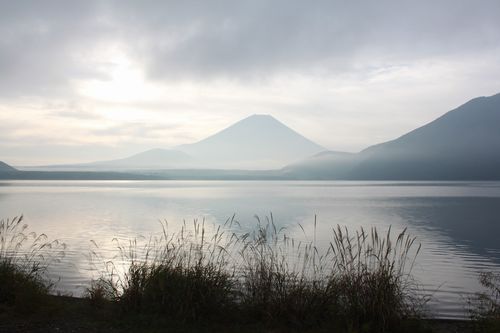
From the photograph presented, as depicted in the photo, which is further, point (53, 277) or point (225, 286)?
point (53, 277)

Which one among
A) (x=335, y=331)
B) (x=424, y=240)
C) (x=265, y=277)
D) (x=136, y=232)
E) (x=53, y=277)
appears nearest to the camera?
(x=335, y=331)

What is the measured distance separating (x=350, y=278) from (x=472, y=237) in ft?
76.6

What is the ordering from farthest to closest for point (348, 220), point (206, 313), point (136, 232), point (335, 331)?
point (348, 220) < point (136, 232) < point (206, 313) < point (335, 331)

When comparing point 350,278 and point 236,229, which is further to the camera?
point 236,229

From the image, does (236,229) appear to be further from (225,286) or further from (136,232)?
(225,286)

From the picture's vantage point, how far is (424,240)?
2652 cm

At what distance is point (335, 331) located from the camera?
7098mm

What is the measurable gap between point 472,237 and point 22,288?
26.5 meters

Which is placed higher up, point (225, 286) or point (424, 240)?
point (225, 286)

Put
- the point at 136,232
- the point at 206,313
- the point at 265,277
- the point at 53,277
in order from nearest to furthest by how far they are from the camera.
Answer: the point at 206,313
the point at 265,277
the point at 53,277
the point at 136,232

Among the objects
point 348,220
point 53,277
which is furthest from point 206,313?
point 348,220

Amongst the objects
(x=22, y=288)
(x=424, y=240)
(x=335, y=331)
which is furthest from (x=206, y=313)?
(x=424, y=240)

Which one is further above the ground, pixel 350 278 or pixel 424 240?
pixel 350 278

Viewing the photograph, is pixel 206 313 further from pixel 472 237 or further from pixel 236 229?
pixel 472 237
